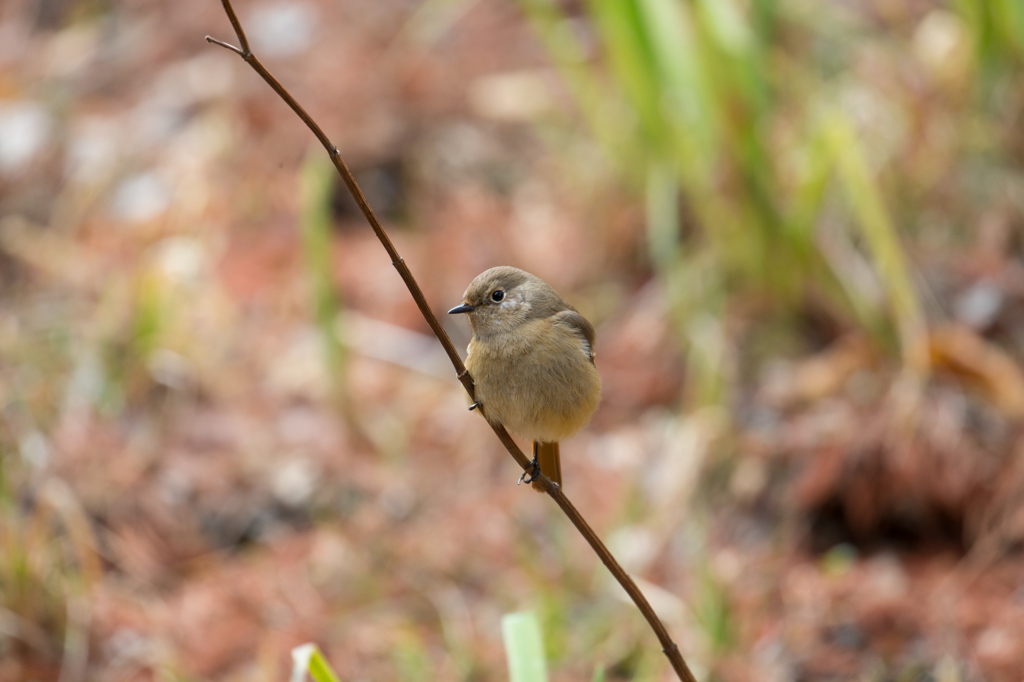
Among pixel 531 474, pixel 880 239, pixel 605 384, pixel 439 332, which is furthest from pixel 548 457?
pixel 605 384

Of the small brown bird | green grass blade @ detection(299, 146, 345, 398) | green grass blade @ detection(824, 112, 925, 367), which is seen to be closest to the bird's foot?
the small brown bird

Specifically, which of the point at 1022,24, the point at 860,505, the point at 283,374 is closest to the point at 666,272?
the point at 860,505

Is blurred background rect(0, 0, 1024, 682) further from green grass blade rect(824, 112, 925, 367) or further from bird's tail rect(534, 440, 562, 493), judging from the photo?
bird's tail rect(534, 440, 562, 493)

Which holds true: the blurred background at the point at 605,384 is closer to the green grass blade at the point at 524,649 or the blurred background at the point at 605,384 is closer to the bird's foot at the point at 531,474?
the bird's foot at the point at 531,474

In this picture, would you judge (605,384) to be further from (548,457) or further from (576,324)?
(576,324)

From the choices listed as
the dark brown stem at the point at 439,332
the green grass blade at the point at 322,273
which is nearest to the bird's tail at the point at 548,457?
the dark brown stem at the point at 439,332

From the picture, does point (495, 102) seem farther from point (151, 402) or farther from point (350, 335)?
point (151, 402)
